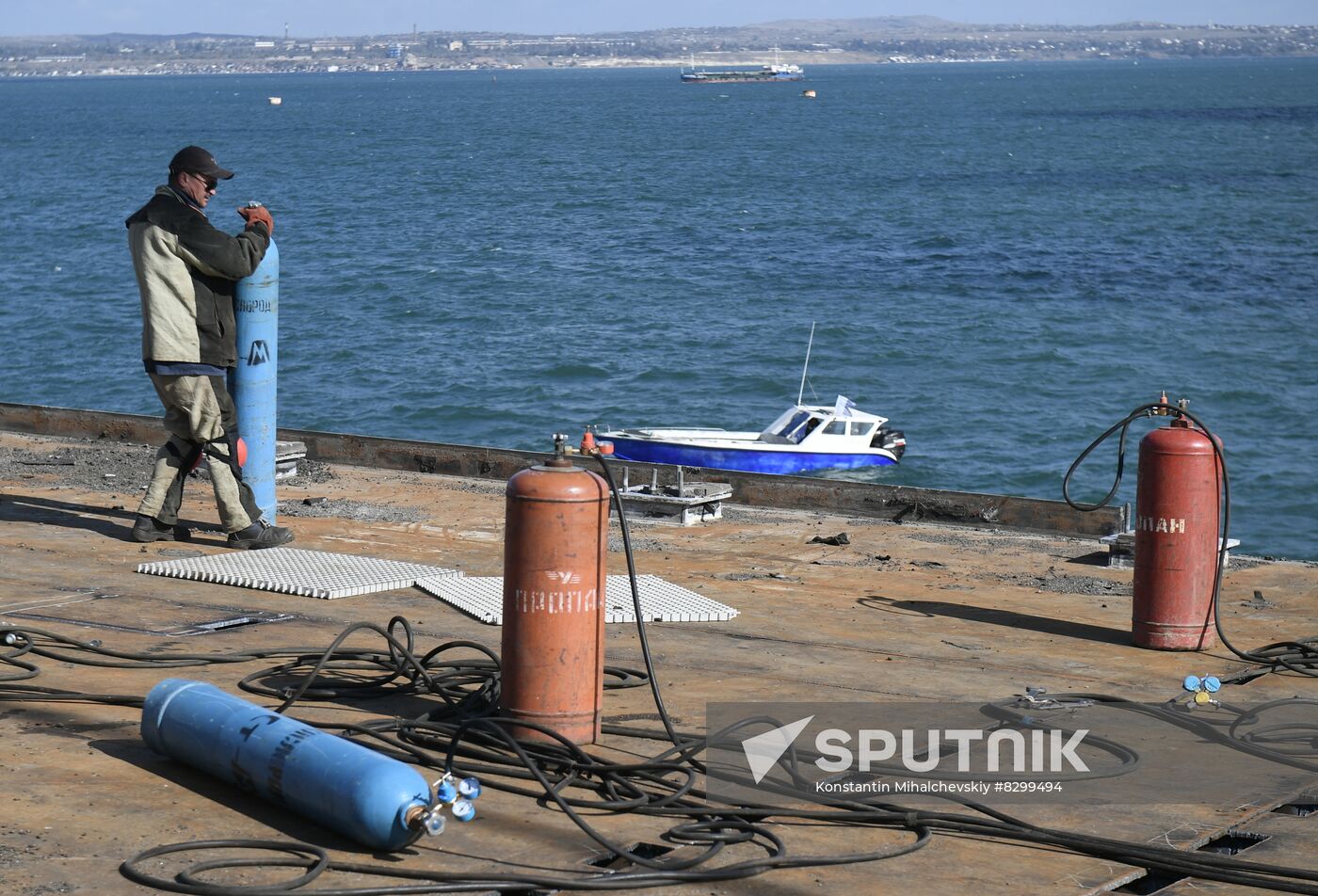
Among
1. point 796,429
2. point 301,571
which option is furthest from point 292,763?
point 796,429

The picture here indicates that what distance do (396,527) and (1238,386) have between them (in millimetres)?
29265

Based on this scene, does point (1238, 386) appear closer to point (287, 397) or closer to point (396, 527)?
point (287, 397)

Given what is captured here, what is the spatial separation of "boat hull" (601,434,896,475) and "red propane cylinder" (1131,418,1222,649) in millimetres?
18339

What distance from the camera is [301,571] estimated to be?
29.0 feet

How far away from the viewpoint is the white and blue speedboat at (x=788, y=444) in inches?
1096

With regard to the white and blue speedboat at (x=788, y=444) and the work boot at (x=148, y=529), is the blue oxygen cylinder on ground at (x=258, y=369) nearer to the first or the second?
the work boot at (x=148, y=529)

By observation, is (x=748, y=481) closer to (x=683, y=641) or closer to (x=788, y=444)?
(x=683, y=641)

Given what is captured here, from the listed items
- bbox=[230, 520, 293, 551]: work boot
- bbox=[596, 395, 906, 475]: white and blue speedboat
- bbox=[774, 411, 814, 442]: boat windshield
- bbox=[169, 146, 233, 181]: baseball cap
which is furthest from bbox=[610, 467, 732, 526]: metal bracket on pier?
bbox=[774, 411, 814, 442]: boat windshield

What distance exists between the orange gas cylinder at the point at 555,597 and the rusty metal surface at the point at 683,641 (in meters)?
0.26

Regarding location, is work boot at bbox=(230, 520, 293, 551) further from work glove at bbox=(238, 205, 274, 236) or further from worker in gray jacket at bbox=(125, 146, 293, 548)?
work glove at bbox=(238, 205, 274, 236)

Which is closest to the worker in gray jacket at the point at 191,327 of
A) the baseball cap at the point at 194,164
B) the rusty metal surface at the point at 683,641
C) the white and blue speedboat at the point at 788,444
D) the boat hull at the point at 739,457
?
the baseball cap at the point at 194,164

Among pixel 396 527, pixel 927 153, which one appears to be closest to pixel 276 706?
pixel 396 527

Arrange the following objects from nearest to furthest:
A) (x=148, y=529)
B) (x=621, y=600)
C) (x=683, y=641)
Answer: (x=683, y=641), (x=621, y=600), (x=148, y=529)

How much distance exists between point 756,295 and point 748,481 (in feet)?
116
